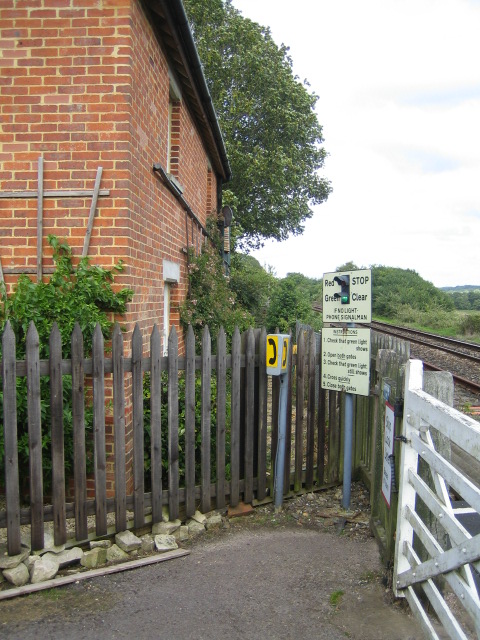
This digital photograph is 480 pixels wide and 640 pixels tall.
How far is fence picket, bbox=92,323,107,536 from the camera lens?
13.7ft

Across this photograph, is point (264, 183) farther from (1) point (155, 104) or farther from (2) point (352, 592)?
(2) point (352, 592)

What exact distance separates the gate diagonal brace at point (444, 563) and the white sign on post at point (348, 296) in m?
2.22

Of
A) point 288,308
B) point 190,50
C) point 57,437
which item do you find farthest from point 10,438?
point 288,308

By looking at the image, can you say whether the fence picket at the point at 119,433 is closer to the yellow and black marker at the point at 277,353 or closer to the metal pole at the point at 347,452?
the yellow and black marker at the point at 277,353

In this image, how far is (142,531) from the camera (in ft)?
14.8

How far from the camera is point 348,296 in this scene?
5008 millimetres

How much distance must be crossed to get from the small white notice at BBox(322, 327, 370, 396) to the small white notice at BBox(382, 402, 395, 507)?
3.68 feet

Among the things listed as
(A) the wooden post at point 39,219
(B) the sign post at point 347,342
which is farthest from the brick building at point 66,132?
(B) the sign post at point 347,342

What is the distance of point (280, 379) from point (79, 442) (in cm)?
189

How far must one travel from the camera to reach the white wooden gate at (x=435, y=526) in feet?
7.46

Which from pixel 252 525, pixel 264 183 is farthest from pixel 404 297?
pixel 252 525

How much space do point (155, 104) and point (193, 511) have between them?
14.1 feet

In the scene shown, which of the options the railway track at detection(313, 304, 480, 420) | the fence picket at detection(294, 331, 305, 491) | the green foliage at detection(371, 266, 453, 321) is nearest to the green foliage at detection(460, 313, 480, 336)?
the railway track at detection(313, 304, 480, 420)

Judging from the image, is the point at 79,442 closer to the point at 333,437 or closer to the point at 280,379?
the point at 280,379
